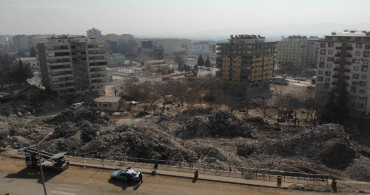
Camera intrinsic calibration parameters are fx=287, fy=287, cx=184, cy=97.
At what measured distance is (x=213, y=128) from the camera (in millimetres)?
30828

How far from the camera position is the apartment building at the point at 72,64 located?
4678 cm

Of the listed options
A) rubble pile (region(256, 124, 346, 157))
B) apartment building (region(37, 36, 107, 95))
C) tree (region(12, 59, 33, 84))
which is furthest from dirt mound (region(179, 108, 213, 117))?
tree (region(12, 59, 33, 84))

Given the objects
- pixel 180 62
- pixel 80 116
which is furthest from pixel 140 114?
pixel 180 62

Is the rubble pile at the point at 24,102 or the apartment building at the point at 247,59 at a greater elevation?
the apartment building at the point at 247,59

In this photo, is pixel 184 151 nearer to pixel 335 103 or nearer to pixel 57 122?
pixel 57 122

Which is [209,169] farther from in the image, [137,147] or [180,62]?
[180,62]

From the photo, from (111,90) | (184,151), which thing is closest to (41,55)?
(111,90)

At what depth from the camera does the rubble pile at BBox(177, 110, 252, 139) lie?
30.1 metres

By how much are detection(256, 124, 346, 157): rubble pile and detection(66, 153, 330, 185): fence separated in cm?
404

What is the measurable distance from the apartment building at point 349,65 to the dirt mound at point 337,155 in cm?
1847

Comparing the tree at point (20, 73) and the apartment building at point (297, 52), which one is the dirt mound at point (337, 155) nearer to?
the tree at point (20, 73)

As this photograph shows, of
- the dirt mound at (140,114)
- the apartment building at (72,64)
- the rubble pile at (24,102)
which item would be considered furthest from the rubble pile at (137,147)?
the apartment building at (72,64)

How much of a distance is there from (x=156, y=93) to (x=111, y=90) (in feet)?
54.7

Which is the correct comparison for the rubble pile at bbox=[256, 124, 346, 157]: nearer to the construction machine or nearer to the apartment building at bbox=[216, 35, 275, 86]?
the construction machine
